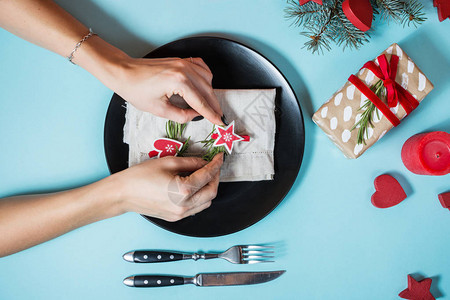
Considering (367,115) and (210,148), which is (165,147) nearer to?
(210,148)

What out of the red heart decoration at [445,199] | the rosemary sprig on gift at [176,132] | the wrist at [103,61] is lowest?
the red heart decoration at [445,199]

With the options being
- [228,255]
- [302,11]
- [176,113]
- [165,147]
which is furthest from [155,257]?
[302,11]

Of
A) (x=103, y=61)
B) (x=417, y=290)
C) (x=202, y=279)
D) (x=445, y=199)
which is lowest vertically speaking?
(x=417, y=290)

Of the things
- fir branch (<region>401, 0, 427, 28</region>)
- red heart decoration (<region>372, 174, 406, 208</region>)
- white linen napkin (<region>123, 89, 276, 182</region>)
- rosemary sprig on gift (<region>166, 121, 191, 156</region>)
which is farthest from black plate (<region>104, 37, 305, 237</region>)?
fir branch (<region>401, 0, 427, 28</region>)

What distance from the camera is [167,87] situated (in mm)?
791

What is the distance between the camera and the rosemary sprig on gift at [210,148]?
0.88 m

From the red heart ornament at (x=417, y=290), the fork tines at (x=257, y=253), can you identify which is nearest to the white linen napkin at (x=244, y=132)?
the fork tines at (x=257, y=253)

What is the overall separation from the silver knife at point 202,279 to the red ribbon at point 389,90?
Answer: 0.59 m

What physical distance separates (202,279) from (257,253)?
18 centimetres

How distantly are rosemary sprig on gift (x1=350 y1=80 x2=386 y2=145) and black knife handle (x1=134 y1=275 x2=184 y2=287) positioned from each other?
25.9 inches

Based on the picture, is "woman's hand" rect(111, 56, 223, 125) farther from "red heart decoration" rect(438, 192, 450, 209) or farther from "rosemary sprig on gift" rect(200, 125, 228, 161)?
"red heart decoration" rect(438, 192, 450, 209)

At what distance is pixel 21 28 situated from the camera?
2.74 ft

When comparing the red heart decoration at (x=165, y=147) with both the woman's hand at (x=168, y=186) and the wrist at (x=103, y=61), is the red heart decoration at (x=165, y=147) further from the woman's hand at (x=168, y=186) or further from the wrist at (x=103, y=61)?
the wrist at (x=103, y=61)

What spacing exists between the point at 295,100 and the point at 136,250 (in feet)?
2.12
